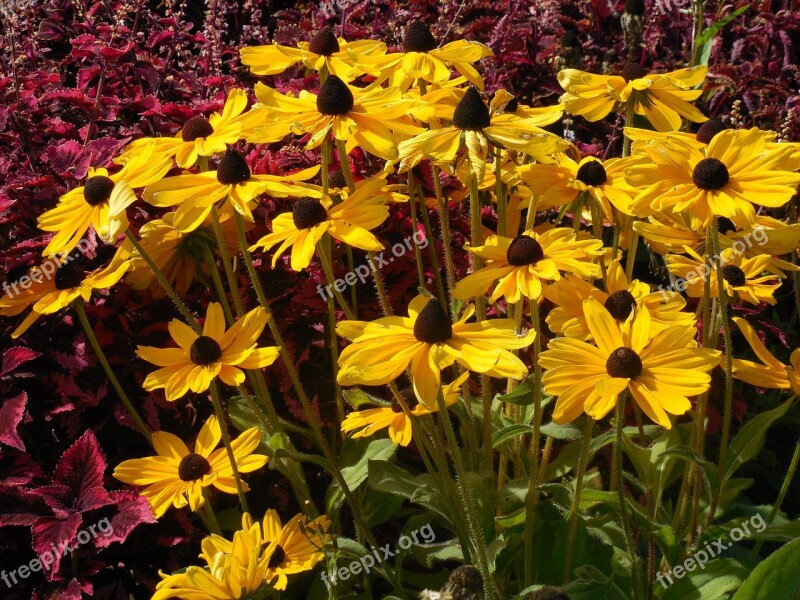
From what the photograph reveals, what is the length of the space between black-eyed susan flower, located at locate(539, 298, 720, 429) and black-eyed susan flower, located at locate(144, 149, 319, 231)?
0.57 meters

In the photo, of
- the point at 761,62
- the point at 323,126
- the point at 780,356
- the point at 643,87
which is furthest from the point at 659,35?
the point at 323,126

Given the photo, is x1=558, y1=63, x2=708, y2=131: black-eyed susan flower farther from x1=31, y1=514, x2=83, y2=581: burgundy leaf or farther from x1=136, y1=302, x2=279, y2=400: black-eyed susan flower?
x1=31, y1=514, x2=83, y2=581: burgundy leaf

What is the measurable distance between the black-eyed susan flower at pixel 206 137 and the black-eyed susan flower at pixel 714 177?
779 mm

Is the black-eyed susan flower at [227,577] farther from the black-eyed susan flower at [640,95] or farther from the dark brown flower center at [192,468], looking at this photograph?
the black-eyed susan flower at [640,95]

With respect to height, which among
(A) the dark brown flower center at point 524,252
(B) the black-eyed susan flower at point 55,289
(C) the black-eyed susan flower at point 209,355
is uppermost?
(A) the dark brown flower center at point 524,252

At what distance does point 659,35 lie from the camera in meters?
3.55

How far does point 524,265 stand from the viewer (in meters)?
1.57

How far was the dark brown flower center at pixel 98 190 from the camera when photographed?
1.75 metres

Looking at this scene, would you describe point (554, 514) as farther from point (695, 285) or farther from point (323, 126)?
point (323, 126)

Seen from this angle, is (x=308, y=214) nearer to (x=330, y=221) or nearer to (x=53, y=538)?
(x=330, y=221)

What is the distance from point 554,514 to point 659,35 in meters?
2.34

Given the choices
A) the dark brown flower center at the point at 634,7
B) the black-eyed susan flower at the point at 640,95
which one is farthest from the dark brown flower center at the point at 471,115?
the dark brown flower center at the point at 634,7

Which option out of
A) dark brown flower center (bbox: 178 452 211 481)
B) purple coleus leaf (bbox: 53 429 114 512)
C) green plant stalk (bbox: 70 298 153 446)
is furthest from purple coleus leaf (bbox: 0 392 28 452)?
dark brown flower center (bbox: 178 452 211 481)

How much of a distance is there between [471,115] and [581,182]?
32cm
